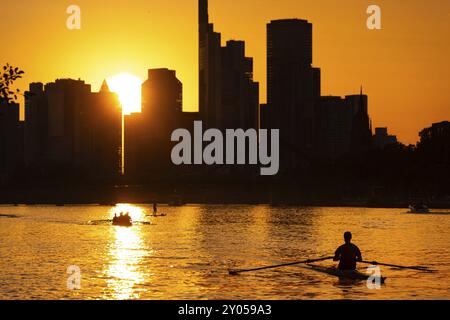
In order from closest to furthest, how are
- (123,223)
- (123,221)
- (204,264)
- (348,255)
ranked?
(348,255)
(204,264)
(123,223)
(123,221)

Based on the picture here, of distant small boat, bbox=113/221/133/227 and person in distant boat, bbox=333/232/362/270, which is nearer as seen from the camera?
person in distant boat, bbox=333/232/362/270

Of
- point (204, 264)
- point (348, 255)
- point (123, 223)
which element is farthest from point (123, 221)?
point (348, 255)

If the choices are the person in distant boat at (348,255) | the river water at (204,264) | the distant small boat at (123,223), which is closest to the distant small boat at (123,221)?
the distant small boat at (123,223)

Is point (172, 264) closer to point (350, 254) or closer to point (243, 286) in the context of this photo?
point (243, 286)

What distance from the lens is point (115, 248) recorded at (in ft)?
368

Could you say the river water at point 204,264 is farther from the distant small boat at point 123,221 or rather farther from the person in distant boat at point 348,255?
the distant small boat at point 123,221

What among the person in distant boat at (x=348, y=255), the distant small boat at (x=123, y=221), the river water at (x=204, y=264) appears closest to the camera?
the person in distant boat at (x=348, y=255)

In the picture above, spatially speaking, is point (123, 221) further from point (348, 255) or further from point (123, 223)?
point (348, 255)

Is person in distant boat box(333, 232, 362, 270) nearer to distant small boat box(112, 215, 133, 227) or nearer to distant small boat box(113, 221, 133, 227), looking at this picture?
distant small boat box(113, 221, 133, 227)

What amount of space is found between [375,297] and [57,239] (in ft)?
292

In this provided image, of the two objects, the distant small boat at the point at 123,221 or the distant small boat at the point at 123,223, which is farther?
the distant small boat at the point at 123,221

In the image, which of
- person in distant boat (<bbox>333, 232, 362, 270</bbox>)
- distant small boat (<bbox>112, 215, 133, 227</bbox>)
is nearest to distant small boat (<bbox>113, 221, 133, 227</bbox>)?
distant small boat (<bbox>112, 215, 133, 227</bbox>)

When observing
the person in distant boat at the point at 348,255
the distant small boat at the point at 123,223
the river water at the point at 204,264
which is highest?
the person in distant boat at the point at 348,255

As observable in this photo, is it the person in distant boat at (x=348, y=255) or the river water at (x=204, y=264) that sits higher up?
the person in distant boat at (x=348, y=255)
